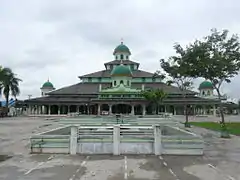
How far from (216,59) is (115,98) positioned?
4875cm

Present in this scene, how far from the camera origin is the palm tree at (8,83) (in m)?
67.8

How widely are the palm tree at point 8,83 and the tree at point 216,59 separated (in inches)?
1967

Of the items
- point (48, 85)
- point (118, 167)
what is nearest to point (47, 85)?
point (48, 85)

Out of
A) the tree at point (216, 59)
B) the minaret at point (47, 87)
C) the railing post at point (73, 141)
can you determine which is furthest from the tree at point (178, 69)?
the minaret at point (47, 87)

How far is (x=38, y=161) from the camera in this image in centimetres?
1326

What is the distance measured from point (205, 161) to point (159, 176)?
3.81 metres

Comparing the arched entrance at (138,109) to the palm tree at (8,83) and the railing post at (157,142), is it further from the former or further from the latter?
the railing post at (157,142)

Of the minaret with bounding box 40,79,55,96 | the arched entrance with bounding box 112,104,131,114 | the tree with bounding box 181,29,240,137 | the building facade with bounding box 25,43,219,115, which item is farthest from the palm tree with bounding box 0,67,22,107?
the tree with bounding box 181,29,240,137

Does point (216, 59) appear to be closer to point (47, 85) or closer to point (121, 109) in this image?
point (121, 109)

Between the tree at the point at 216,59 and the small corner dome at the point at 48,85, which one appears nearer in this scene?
the tree at the point at 216,59

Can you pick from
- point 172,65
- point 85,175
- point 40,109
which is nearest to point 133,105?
point 40,109

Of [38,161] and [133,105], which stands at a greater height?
[133,105]

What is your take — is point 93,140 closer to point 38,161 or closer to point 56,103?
point 38,161

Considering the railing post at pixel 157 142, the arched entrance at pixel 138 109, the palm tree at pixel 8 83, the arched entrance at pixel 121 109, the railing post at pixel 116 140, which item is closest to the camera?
the railing post at pixel 116 140
